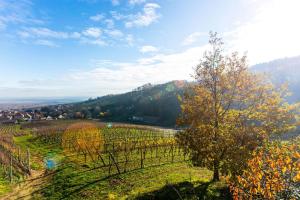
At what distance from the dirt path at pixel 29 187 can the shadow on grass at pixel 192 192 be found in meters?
13.0

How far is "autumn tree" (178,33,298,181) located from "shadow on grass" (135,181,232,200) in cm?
174

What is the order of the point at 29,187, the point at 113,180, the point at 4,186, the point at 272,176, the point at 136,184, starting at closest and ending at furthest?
the point at 272,176
the point at 136,184
the point at 4,186
the point at 29,187
the point at 113,180

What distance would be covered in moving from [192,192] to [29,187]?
19.0 meters

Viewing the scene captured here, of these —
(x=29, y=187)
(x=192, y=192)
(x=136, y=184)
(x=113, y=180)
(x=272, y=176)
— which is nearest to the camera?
(x=272, y=176)

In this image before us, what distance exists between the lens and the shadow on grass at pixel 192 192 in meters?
19.8

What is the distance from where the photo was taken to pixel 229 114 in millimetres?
23047

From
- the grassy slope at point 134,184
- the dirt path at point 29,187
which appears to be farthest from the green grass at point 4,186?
the grassy slope at point 134,184

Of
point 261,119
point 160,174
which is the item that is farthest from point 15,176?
point 261,119

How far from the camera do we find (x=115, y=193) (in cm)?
2447

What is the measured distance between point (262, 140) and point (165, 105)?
470 ft

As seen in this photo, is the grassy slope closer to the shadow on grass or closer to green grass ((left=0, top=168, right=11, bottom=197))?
the shadow on grass

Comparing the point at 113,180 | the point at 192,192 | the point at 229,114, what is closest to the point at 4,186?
the point at 113,180

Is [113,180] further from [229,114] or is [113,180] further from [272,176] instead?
[272,176]

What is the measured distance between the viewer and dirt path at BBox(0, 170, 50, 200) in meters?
25.2
